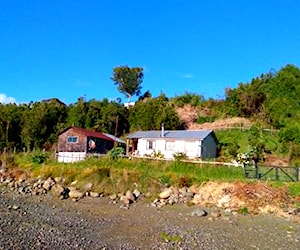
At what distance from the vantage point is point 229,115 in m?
60.6

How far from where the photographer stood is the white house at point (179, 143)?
44.3 meters

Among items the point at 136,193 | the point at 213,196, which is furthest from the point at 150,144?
the point at 213,196

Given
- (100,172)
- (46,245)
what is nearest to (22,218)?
(46,245)

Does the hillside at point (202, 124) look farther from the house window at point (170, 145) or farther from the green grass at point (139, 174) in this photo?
the green grass at point (139, 174)

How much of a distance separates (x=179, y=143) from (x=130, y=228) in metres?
24.9

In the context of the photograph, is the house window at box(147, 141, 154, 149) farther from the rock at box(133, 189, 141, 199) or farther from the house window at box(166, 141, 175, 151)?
the rock at box(133, 189, 141, 199)

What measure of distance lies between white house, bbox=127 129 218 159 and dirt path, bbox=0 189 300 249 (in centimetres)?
1676

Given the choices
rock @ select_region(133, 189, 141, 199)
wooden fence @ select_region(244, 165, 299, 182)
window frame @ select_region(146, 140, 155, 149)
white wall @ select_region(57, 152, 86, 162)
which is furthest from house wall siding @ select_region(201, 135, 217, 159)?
rock @ select_region(133, 189, 141, 199)

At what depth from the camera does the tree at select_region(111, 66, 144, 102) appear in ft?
252

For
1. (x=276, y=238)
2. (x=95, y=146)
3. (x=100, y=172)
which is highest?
(x=95, y=146)

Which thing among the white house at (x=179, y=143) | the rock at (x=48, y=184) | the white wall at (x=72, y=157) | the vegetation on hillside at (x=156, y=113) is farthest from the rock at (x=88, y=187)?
the vegetation on hillside at (x=156, y=113)

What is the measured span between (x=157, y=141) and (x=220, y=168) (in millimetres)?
13962

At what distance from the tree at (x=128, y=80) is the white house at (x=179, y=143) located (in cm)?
2867

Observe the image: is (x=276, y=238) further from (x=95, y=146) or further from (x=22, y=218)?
(x=95, y=146)
